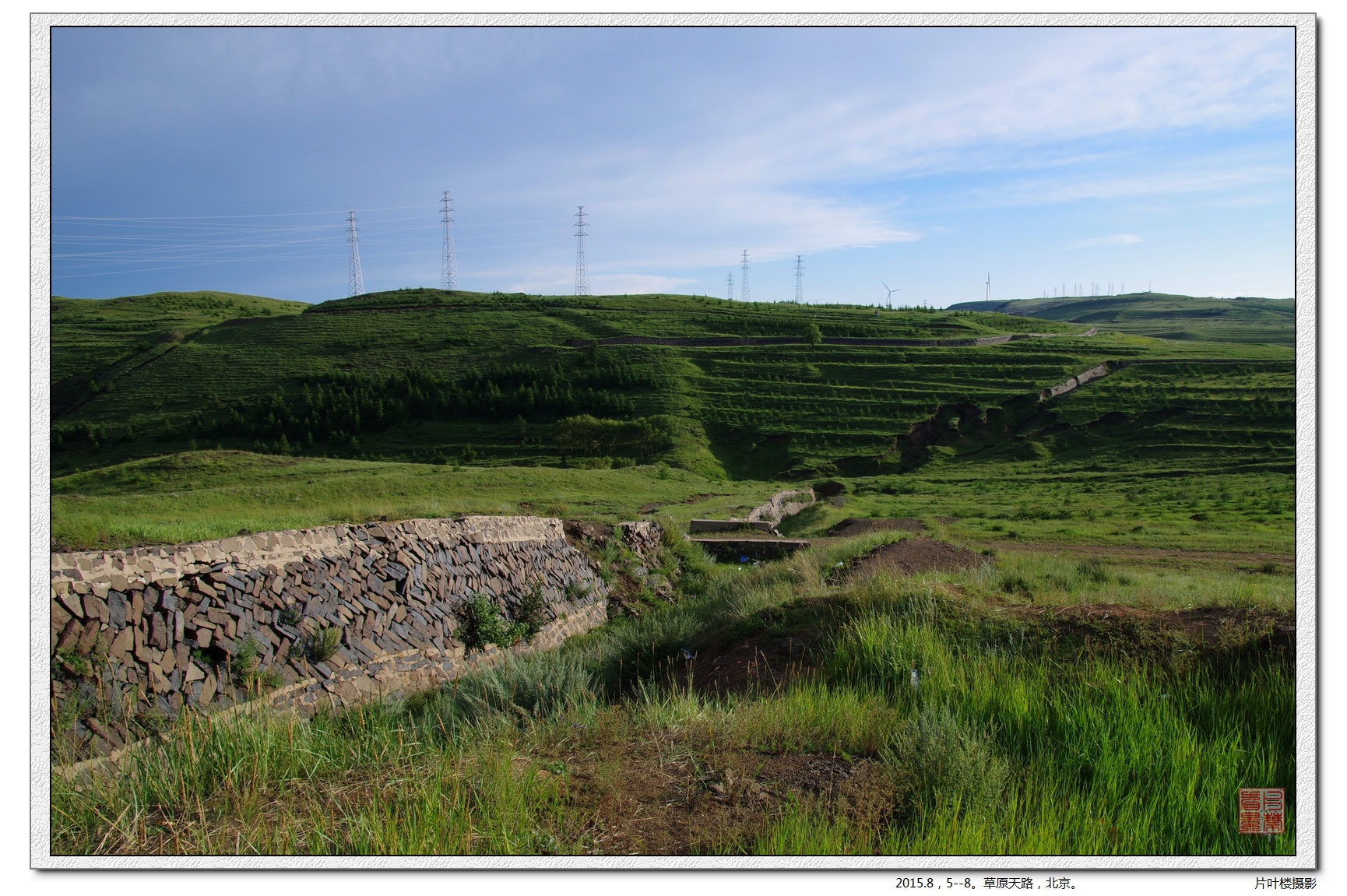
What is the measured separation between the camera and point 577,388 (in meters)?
74.4

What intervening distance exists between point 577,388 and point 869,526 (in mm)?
53074

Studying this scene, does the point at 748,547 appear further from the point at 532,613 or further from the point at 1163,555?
the point at 1163,555

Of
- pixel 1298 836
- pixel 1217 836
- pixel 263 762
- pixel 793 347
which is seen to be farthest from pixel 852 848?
pixel 793 347

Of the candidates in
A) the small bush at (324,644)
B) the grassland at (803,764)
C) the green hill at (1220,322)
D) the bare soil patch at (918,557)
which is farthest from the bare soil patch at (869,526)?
the green hill at (1220,322)

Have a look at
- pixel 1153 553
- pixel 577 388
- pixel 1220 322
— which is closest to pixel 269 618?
pixel 1153 553

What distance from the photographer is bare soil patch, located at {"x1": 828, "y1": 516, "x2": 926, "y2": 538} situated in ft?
79.8

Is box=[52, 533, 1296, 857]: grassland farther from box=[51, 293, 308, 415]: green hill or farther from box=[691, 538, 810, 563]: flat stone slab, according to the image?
box=[51, 293, 308, 415]: green hill

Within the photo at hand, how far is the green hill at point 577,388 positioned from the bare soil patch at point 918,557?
124ft

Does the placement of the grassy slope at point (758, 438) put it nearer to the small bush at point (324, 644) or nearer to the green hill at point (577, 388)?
the green hill at point (577, 388)

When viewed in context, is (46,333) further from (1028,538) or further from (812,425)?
(812,425)

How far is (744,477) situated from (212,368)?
59486 mm

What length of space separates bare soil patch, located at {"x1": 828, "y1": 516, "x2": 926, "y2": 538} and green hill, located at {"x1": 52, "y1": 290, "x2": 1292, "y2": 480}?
28244 mm

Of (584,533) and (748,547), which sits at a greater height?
(584,533)

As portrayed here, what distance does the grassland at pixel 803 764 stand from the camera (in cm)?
369
